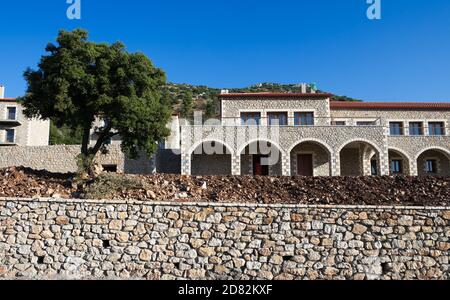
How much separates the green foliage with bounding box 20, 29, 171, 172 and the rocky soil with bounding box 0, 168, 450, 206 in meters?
3.01

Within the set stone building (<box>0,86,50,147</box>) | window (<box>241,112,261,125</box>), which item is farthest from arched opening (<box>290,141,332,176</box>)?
stone building (<box>0,86,50,147</box>)

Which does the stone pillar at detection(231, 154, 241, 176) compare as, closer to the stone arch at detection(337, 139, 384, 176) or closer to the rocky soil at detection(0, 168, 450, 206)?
the stone arch at detection(337, 139, 384, 176)

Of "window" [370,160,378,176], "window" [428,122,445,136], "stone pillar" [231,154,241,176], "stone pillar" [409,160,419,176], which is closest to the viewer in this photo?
"stone pillar" [231,154,241,176]

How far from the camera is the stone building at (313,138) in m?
24.7

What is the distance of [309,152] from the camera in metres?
27.0

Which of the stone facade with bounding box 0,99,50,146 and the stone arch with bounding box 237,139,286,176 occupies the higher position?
the stone facade with bounding box 0,99,50,146

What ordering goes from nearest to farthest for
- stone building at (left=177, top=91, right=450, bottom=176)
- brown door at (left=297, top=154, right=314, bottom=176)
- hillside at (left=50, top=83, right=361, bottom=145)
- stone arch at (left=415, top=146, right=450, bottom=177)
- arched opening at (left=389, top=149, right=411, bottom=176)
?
stone building at (left=177, top=91, right=450, bottom=176) → brown door at (left=297, top=154, right=314, bottom=176) → arched opening at (left=389, top=149, right=411, bottom=176) → stone arch at (left=415, top=146, right=450, bottom=177) → hillside at (left=50, top=83, right=361, bottom=145)

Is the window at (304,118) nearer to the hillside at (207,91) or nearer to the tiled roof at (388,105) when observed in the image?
the tiled roof at (388,105)

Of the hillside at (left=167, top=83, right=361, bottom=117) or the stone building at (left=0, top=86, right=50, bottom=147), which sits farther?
the hillside at (left=167, top=83, right=361, bottom=117)

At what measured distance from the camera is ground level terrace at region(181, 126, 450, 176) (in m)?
24.5

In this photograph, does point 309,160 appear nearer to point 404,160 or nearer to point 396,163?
point 404,160

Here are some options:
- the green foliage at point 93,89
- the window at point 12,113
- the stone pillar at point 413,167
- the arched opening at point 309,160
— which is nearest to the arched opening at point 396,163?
the stone pillar at point 413,167
